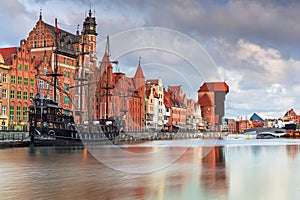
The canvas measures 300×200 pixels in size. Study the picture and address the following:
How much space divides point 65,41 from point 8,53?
1988 centimetres

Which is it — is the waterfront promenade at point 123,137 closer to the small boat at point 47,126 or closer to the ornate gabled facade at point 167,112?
the small boat at point 47,126

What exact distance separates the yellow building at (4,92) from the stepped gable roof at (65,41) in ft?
65.0

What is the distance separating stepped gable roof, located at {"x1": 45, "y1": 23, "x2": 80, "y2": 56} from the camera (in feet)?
314

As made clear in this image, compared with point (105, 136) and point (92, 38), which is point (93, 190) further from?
point (92, 38)

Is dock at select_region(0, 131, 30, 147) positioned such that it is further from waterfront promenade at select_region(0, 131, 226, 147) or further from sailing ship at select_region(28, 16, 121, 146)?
sailing ship at select_region(28, 16, 121, 146)

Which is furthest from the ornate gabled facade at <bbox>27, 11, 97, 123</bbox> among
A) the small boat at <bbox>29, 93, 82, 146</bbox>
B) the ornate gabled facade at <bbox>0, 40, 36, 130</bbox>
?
the small boat at <bbox>29, 93, 82, 146</bbox>

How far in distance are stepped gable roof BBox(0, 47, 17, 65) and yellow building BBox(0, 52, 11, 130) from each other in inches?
84.3

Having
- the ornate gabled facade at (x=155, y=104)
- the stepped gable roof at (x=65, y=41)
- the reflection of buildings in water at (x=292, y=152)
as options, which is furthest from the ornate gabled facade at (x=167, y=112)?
the reflection of buildings in water at (x=292, y=152)

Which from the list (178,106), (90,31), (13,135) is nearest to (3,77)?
(13,135)

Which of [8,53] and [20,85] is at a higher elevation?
[8,53]

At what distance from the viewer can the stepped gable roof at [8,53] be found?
7919 centimetres

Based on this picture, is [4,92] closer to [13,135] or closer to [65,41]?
[13,135]

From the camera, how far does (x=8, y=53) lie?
267 ft

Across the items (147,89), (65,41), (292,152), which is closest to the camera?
(292,152)
